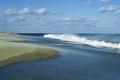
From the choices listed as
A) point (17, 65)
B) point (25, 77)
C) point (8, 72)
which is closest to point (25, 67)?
point (17, 65)

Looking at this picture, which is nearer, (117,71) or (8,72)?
(8,72)

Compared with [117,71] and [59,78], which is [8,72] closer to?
[59,78]

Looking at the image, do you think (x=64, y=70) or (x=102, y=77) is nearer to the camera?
(x=102, y=77)

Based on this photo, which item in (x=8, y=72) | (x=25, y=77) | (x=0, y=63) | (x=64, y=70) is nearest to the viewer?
(x=25, y=77)

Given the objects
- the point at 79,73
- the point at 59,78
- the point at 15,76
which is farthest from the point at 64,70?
the point at 15,76

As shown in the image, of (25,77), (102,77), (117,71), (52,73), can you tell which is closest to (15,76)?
(25,77)

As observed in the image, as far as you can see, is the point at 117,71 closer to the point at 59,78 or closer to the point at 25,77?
the point at 59,78

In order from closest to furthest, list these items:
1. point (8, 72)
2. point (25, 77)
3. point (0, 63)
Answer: point (25, 77), point (8, 72), point (0, 63)

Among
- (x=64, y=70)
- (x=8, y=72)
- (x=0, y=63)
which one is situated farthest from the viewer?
(x=0, y=63)
